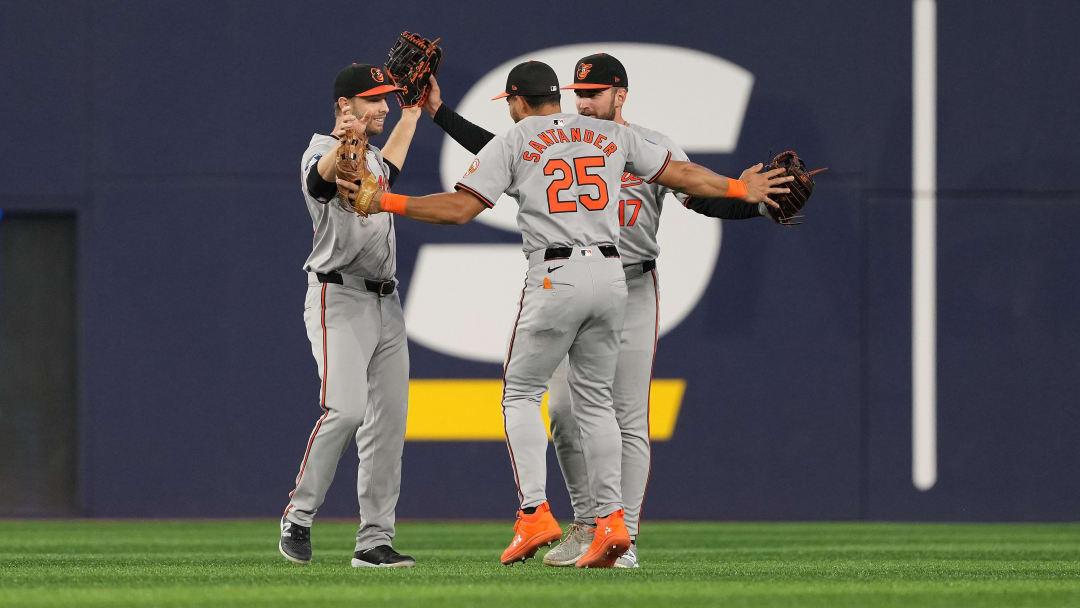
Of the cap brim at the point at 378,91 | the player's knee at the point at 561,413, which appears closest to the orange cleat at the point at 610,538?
the player's knee at the point at 561,413

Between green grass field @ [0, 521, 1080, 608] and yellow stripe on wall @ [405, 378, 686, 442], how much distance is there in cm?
75

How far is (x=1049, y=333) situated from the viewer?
26.9ft

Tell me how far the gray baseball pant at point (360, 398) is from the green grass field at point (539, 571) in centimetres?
26

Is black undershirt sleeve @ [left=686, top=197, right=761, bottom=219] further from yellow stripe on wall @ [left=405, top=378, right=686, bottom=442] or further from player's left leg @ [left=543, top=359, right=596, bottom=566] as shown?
yellow stripe on wall @ [left=405, top=378, right=686, bottom=442]

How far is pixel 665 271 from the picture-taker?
27.0 ft

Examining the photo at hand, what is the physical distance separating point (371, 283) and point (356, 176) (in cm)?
56

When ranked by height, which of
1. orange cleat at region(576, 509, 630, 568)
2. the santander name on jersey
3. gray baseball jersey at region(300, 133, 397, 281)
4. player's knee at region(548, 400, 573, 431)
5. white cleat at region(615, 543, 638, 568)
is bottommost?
white cleat at region(615, 543, 638, 568)

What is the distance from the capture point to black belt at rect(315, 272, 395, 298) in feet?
16.4

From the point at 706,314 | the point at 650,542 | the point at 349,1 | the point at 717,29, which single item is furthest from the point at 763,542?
the point at 349,1

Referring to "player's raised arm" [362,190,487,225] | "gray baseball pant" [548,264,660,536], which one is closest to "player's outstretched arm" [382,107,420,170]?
"player's raised arm" [362,190,487,225]

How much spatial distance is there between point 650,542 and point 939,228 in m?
2.75

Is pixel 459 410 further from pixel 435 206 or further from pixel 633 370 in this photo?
pixel 435 206

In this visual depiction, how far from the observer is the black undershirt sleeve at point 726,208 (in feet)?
16.5

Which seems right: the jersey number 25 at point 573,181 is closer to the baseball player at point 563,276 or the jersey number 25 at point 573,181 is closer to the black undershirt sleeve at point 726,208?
the baseball player at point 563,276
